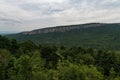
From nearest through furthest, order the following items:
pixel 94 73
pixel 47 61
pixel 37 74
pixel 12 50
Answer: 1. pixel 94 73
2. pixel 37 74
3. pixel 47 61
4. pixel 12 50

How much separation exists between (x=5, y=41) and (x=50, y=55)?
2032 centimetres

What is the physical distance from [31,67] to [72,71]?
33.3ft

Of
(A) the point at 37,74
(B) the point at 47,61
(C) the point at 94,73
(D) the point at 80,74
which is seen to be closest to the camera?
(D) the point at 80,74

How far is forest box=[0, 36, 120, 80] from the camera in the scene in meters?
40.7

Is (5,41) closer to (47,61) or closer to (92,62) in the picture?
(47,61)

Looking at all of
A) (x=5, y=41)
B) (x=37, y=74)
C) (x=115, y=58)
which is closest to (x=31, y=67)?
(x=37, y=74)

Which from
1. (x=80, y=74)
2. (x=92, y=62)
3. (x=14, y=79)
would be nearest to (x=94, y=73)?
(x=80, y=74)

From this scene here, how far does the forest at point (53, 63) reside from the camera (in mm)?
40688

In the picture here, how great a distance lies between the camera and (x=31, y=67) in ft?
150

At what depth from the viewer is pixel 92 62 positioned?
77.3m

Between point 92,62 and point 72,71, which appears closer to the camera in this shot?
point 72,71

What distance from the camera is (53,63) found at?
7638cm

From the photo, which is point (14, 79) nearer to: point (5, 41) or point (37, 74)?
point (37, 74)

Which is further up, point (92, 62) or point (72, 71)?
point (72, 71)
